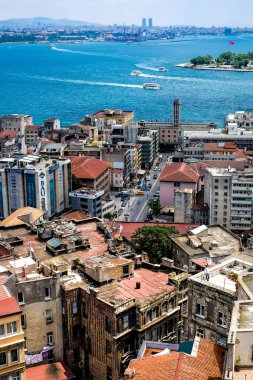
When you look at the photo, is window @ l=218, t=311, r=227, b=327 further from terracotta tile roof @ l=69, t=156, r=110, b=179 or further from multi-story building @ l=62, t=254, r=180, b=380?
terracotta tile roof @ l=69, t=156, r=110, b=179

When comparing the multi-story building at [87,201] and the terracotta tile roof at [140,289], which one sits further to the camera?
the multi-story building at [87,201]

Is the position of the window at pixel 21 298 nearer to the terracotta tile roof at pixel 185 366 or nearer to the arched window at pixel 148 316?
the arched window at pixel 148 316

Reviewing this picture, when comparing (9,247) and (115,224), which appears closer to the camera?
(9,247)

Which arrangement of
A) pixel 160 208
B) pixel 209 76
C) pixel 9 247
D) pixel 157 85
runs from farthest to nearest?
pixel 209 76, pixel 157 85, pixel 160 208, pixel 9 247

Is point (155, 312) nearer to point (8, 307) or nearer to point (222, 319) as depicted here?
point (222, 319)

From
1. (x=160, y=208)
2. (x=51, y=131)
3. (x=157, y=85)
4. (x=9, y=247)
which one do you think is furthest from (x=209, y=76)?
(x=9, y=247)

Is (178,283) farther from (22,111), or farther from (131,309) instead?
(22,111)

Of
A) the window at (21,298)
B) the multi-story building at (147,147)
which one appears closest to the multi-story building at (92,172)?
the multi-story building at (147,147)
